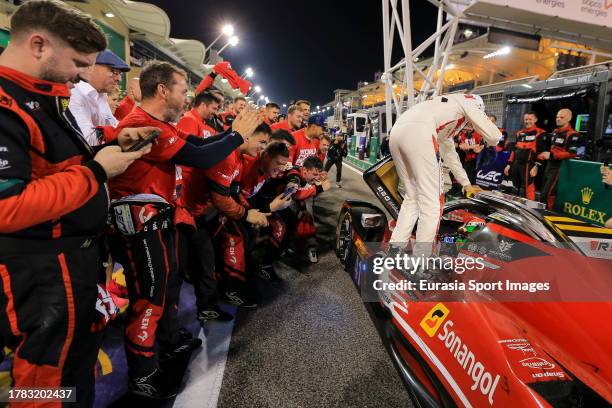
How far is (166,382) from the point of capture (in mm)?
1849

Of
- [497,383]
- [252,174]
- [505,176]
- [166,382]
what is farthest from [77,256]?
[505,176]

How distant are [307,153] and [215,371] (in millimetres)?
3357

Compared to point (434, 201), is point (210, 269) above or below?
below

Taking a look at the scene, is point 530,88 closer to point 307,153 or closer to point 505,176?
point 505,176

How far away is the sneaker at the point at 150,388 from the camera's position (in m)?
1.76

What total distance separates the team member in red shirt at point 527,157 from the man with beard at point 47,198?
704cm

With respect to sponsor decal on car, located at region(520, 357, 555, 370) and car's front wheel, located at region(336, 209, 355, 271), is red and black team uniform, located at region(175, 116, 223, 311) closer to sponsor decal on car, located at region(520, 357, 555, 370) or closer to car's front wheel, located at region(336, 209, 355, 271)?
car's front wheel, located at region(336, 209, 355, 271)

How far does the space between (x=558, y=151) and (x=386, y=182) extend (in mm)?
4257

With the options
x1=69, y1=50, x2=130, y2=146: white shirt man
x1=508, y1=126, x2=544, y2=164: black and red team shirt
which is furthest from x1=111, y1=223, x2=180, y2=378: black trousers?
x1=508, y1=126, x2=544, y2=164: black and red team shirt

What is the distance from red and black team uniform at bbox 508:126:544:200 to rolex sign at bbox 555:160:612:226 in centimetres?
70

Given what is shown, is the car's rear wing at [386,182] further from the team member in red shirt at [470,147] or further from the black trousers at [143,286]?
the team member in red shirt at [470,147]

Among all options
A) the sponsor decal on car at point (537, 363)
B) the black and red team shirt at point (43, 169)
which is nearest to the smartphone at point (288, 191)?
the black and red team shirt at point (43, 169)

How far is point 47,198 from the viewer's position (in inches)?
40.8

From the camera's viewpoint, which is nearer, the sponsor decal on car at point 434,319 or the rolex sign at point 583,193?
the sponsor decal on car at point 434,319
